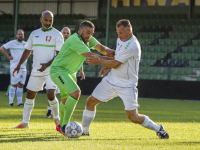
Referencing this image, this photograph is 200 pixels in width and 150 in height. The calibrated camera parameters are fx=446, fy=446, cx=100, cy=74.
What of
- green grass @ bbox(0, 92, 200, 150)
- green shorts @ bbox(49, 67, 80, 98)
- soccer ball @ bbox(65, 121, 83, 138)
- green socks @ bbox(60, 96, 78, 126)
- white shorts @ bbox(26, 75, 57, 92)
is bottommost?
green grass @ bbox(0, 92, 200, 150)

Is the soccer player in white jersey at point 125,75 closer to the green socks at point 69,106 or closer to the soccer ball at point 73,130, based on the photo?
the green socks at point 69,106

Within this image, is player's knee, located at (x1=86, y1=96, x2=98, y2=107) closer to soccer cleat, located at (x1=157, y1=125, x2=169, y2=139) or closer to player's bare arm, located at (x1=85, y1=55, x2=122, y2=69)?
player's bare arm, located at (x1=85, y1=55, x2=122, y2=69)

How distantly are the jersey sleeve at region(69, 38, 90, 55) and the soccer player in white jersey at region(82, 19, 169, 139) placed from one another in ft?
0.61

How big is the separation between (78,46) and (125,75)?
2.76 feet

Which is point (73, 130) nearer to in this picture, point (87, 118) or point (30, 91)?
point (87, 118)

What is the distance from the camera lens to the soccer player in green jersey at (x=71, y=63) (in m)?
6.78

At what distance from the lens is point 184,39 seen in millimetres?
23984

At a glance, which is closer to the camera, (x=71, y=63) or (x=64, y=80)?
(x=64, y=80)

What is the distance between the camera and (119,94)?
6836 mm

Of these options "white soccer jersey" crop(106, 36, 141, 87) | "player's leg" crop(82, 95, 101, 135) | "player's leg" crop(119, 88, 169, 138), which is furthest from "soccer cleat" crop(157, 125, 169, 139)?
"player's leg" crop(82, 95, 101, 135)

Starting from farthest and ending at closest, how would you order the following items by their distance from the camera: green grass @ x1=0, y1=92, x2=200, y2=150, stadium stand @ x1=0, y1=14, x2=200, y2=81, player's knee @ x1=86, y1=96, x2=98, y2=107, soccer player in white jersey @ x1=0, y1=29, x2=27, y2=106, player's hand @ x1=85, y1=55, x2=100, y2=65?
Answer: stadium stand @ x1=0, y1=14, x2=200, y2=81 → soccer player in white jersey @ x1=0, y1=29, x2=27, y2=106 → player's knee @ x1=86, y1=96, x2=98, y2=107 → player's hand @ x1=85, y1=55, x2=100, y2=65 → green grass @ x1=0, y1=92, x2=200, y2=150

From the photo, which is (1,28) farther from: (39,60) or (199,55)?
(39,60)

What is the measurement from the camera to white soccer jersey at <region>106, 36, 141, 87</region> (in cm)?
668

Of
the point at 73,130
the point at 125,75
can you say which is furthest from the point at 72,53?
the point at 73,130
